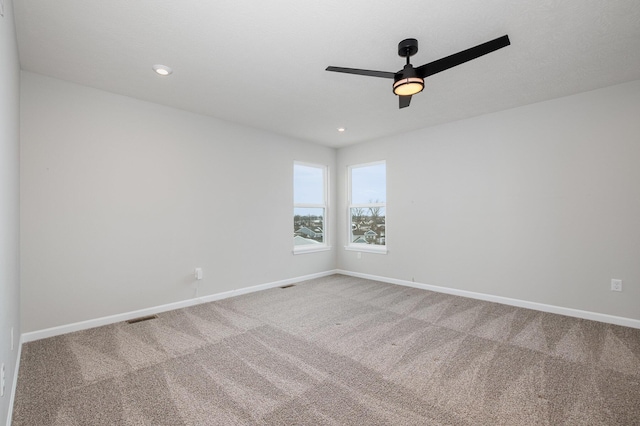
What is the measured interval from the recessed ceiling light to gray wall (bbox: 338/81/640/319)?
3.52 meters

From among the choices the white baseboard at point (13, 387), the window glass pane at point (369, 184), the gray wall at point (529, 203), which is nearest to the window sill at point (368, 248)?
the gray wall at point (529, 203)

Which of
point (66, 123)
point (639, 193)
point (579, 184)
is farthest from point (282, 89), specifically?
point (639, 193)

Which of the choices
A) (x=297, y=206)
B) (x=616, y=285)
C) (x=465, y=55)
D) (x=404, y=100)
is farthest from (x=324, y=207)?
(x=616, y=285)

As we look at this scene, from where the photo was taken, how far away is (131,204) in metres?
3.39

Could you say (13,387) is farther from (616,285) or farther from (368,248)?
(616,285)

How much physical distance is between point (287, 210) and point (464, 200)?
2784 mm

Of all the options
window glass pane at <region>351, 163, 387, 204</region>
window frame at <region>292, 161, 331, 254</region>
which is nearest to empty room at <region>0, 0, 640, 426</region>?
window glass pane at <region>351, 163, 387, 204</region>

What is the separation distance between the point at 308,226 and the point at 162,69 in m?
3.47

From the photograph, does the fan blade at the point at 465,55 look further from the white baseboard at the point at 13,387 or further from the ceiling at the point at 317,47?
the white baseboard at the point at 13,387

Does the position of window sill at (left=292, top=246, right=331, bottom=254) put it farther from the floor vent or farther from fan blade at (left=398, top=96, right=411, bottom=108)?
fan blade at (left=398, top=96, right=411, bottom=108)

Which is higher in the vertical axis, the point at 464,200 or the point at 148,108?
the point at 148,108

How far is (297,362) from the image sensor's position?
239cm

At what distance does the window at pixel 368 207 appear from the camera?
17.4ft

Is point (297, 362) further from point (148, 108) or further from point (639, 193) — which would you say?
point (639, 193)
